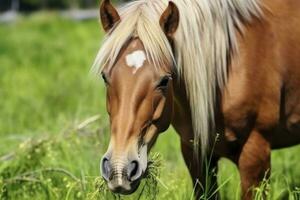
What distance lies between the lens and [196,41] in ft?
10.5

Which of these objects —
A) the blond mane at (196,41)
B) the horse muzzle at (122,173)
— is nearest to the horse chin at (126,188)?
the horse muzzle at (122,173)

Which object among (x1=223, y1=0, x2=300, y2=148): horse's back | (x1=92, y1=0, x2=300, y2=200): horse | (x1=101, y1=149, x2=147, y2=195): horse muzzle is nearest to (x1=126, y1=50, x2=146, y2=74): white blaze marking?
(x1=92, y1=0, x2=300, y2=200): horse

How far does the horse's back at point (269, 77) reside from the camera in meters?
3.34

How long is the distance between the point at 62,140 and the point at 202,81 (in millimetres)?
1795

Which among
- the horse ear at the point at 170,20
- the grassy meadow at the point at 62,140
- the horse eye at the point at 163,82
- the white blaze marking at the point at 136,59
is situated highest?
the horse ear at the point at 170,20

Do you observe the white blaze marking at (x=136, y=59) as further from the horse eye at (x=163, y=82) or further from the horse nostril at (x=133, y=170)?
the horse nostril at (x=133, y=170)

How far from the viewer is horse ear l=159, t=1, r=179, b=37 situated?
3008mm

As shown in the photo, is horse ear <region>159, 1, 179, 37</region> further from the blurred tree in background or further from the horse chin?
the blurred tree in background

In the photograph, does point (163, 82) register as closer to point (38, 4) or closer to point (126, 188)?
point (126, 188)

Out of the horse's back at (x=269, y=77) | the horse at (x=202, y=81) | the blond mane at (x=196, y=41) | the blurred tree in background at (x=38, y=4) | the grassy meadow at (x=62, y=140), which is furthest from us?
the blurred tree in background at (x=38, y=4)

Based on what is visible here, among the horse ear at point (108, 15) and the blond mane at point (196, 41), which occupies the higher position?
the horse ear at point (108, 15)

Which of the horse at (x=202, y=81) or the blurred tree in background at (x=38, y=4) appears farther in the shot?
the blurred tree in background at (x=38, y=4)

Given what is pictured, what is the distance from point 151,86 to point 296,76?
38.0 inches

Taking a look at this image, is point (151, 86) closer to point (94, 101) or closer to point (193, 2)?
point (193, 2)
